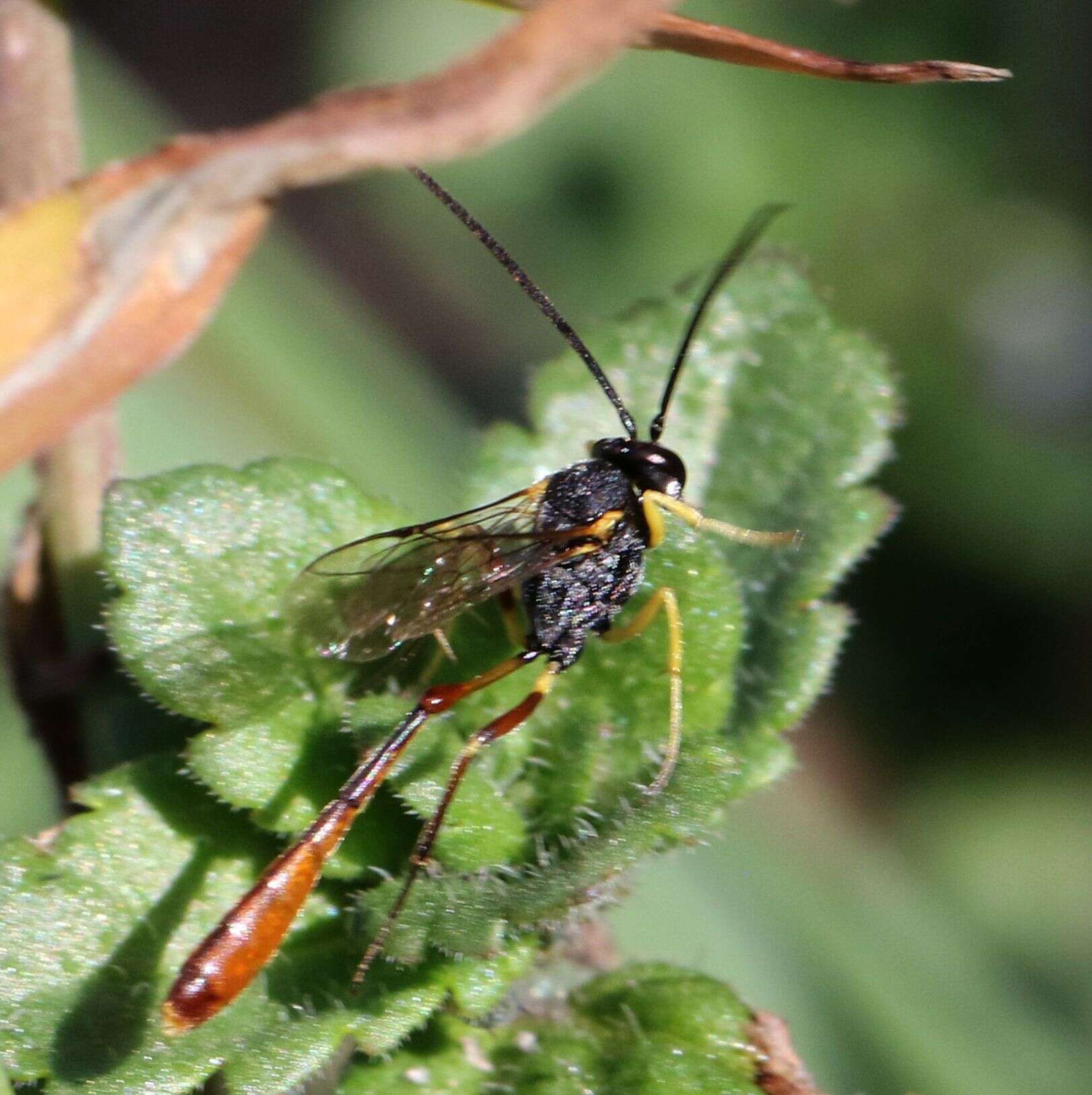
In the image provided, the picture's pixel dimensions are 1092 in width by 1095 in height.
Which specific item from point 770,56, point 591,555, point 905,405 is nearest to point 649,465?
point 591,555

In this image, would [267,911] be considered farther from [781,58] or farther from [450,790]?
[781,58]

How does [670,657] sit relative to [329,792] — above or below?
above

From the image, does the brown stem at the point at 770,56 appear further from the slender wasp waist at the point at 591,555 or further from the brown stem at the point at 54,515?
the slender wasp waist at the point at 591,555

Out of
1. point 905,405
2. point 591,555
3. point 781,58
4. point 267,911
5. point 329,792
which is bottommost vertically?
point 267,911

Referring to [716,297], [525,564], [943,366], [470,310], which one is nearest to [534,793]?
[525,564]

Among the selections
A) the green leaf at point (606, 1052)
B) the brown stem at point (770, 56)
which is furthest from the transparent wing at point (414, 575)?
the brown stem at point (770, 56)
